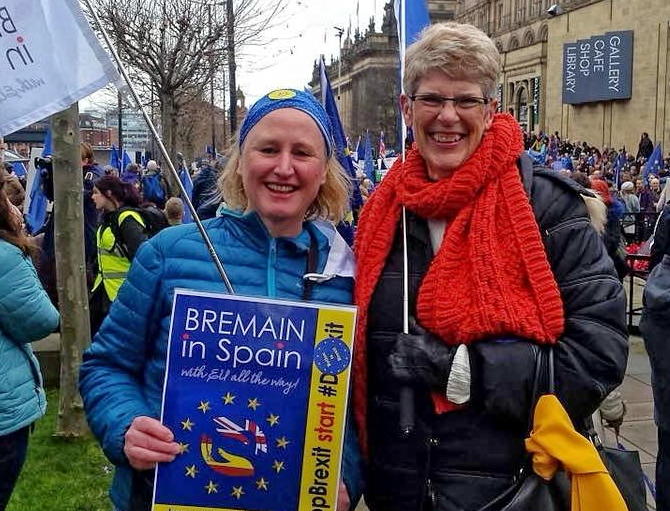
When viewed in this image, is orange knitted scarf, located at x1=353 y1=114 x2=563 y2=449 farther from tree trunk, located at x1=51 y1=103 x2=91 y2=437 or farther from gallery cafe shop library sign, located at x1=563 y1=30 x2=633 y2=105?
gallery cafe shop library sign, located at x1=563 y1=30 x2=633 y2=105

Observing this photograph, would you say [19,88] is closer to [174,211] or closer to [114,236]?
[114,236]

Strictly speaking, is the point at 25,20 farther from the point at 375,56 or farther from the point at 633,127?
the point at 375,56

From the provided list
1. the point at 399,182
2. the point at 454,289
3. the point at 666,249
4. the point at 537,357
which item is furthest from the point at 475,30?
the point at 666,249

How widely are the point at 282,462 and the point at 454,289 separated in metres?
0.64

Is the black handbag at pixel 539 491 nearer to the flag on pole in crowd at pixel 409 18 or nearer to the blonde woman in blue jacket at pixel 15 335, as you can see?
the flag on pole in crowd at pixel 409 18

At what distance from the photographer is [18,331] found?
3.12m

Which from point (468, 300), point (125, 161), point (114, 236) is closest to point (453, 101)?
point (468, 300)

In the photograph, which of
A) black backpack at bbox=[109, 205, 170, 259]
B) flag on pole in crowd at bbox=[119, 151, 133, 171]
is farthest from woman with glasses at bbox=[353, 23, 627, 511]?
flag on pole in crowd at bbox=[119, 151, 133, 171]

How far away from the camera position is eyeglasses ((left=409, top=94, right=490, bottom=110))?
2.14 m

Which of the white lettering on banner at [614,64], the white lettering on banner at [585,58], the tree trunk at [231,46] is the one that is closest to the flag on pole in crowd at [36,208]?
the tree trunk at [231,46]

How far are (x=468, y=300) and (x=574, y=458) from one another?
473 millimetres

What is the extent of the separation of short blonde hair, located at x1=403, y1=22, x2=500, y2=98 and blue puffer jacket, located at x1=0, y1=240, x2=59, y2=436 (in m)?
1.88

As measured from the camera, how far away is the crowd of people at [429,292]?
1964mm

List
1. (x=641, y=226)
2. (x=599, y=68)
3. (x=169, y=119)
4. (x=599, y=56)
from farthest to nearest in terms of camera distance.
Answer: (x=599, y=56) < (x=599, y=68) < (x=169, y=119) < (x=641, y=226)
